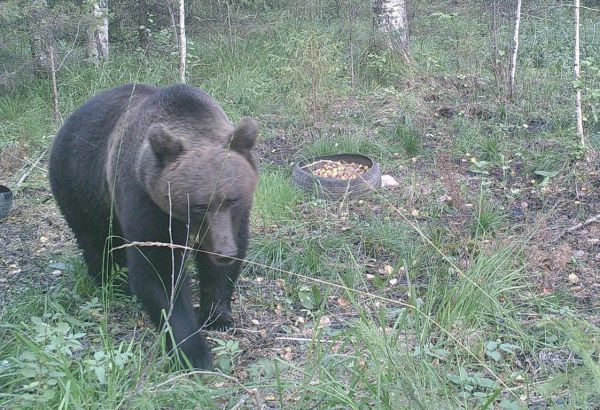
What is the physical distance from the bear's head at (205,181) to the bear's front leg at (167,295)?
0.85ft

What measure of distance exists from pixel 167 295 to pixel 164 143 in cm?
80

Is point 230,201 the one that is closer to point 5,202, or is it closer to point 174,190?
point 174,190

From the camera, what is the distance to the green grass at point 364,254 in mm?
2750

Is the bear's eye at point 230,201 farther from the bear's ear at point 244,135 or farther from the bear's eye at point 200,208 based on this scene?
the bear's ear at point 244,135

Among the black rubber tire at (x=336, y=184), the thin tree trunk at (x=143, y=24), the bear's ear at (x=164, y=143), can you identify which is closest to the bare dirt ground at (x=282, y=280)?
the black rubber tire at (x=336, y=184)

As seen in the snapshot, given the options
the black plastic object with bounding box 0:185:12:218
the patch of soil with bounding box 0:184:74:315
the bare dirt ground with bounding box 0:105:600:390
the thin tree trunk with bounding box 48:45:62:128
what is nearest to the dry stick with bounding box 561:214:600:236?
the bare dirt ground with bounding box 0:105:600:390

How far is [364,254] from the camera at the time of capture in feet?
15.8

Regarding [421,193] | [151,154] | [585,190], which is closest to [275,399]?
[151,154]

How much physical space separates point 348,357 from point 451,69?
22.8ft

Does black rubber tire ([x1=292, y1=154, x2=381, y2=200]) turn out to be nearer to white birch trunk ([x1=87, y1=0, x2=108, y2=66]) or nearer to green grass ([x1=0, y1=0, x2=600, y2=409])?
green grass ([x1=0, y1=0, x2=600, y2=409])

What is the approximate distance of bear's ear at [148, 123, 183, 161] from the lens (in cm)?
330

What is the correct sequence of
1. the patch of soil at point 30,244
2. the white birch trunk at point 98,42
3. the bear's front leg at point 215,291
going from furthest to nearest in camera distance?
the white birch trunk at point 98,42 < the patch of soil at point 30,244 < the bear's front leg at point 215,291

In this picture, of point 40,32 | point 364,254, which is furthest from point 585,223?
point 40,32

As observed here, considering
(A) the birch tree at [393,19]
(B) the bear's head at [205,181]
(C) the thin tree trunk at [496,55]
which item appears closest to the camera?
(B) the bear's head at [205,181]
